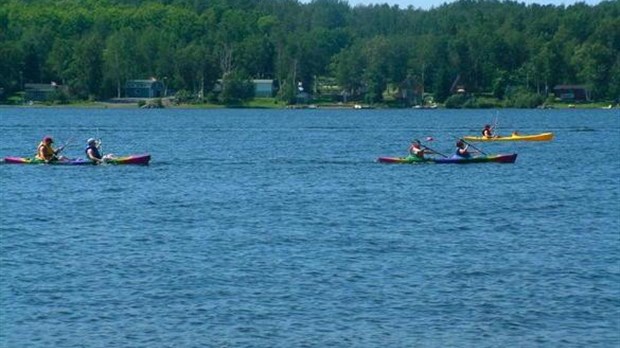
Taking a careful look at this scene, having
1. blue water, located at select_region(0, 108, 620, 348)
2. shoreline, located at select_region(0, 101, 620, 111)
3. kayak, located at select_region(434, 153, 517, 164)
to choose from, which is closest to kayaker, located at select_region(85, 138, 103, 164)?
blue water, located at select_region(0, 108, 620, 348)

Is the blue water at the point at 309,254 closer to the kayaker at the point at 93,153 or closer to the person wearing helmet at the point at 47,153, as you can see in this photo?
the person wearing helmet at the point at 47,153

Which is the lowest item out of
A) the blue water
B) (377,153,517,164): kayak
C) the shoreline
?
the shoreline

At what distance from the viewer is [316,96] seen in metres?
185

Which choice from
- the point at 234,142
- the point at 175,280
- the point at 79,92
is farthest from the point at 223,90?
the point at 175,280

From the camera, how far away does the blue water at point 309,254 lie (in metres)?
26.8

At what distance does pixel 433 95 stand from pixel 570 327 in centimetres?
15466

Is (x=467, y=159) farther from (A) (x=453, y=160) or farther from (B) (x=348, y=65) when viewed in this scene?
(B) (x=348, y=65)

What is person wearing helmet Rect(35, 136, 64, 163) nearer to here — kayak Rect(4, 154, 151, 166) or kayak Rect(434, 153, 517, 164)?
kayak Rect(4, 154, 151, 166)

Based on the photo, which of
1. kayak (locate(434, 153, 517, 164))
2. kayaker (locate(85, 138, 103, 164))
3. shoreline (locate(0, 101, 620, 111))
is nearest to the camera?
kayaker (locate(85, 138, 103, 164))

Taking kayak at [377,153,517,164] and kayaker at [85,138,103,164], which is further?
kayak at [377,153,517,164]

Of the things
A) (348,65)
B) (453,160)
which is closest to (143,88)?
(348,65)

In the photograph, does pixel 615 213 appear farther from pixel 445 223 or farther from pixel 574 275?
pixel 574 275

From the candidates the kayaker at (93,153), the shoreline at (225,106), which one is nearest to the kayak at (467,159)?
the kayaker at (93,153)

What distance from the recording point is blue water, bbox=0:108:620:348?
26.8m
